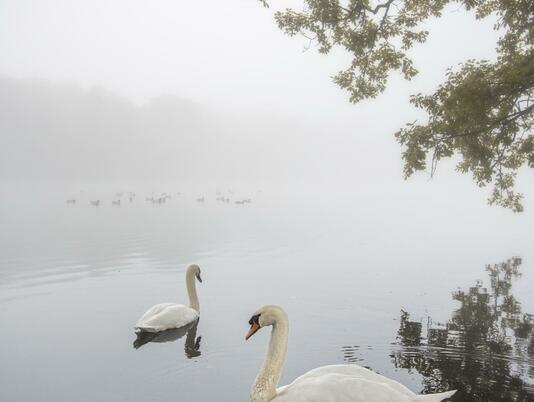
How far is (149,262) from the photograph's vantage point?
24.3 meters

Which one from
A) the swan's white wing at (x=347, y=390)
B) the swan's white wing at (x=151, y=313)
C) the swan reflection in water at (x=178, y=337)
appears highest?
the swan's white wing at (x=347, y=390)

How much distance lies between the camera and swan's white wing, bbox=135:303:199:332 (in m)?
12.1

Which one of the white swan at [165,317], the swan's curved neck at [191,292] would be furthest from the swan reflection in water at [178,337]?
the swan's curved neck at [191,292]

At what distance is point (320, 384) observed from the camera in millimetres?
6727

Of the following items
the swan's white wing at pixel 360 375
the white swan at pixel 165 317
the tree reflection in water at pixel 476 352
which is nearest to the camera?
the swan's white wing at pixel 360 375

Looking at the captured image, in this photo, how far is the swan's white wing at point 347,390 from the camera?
6.51 meters

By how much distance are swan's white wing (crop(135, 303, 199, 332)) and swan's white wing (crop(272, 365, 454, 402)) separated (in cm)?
585

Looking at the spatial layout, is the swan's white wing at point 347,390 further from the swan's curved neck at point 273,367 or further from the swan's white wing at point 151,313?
the swan's white wing at point 151,313

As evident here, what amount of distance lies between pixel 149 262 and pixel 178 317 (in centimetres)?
1203

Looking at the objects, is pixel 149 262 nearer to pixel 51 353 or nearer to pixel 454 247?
pixel 51 353

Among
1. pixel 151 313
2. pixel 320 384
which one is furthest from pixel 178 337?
pixel 320 384

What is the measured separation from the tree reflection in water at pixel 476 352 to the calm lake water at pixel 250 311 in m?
0.04

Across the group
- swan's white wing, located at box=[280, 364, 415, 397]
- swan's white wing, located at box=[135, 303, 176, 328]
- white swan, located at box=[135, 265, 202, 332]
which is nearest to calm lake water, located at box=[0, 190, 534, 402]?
white swan, located at box=[135, 265, 202, 332]

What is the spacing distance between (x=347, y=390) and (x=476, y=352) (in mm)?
5866
